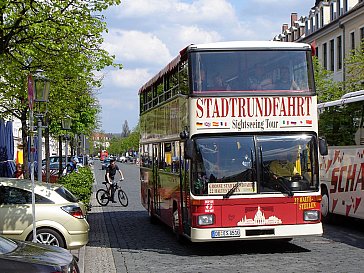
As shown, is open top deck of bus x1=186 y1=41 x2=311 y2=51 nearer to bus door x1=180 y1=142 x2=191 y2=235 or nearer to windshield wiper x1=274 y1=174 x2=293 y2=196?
bus door x1=180 y1=142 x2=191 y2=235

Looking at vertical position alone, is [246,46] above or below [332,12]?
below

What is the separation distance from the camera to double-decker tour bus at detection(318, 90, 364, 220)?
1666 centimetres

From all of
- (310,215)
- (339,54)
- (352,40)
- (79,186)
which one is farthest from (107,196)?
(339,54)

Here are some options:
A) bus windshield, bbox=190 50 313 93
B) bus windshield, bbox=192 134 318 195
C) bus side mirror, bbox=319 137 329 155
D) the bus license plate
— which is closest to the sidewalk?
the bus license plate

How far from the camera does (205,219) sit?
12.9m

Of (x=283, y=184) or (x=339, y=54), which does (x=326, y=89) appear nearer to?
(x=339, y=54)

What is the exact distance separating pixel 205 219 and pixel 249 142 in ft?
5.54

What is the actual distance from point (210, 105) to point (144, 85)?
27.7 feet

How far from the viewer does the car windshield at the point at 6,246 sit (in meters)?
7.12

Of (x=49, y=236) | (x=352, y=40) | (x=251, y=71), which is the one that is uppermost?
(x=352, y=40)

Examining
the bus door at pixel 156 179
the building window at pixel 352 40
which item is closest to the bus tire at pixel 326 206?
the bus door at pixel 156 179

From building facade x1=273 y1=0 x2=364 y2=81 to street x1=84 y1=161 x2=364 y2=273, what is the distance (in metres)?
36.0

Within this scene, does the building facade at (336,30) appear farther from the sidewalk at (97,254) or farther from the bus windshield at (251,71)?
the bus windshield at (251,71)

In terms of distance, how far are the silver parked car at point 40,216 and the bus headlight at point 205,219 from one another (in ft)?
7.07
